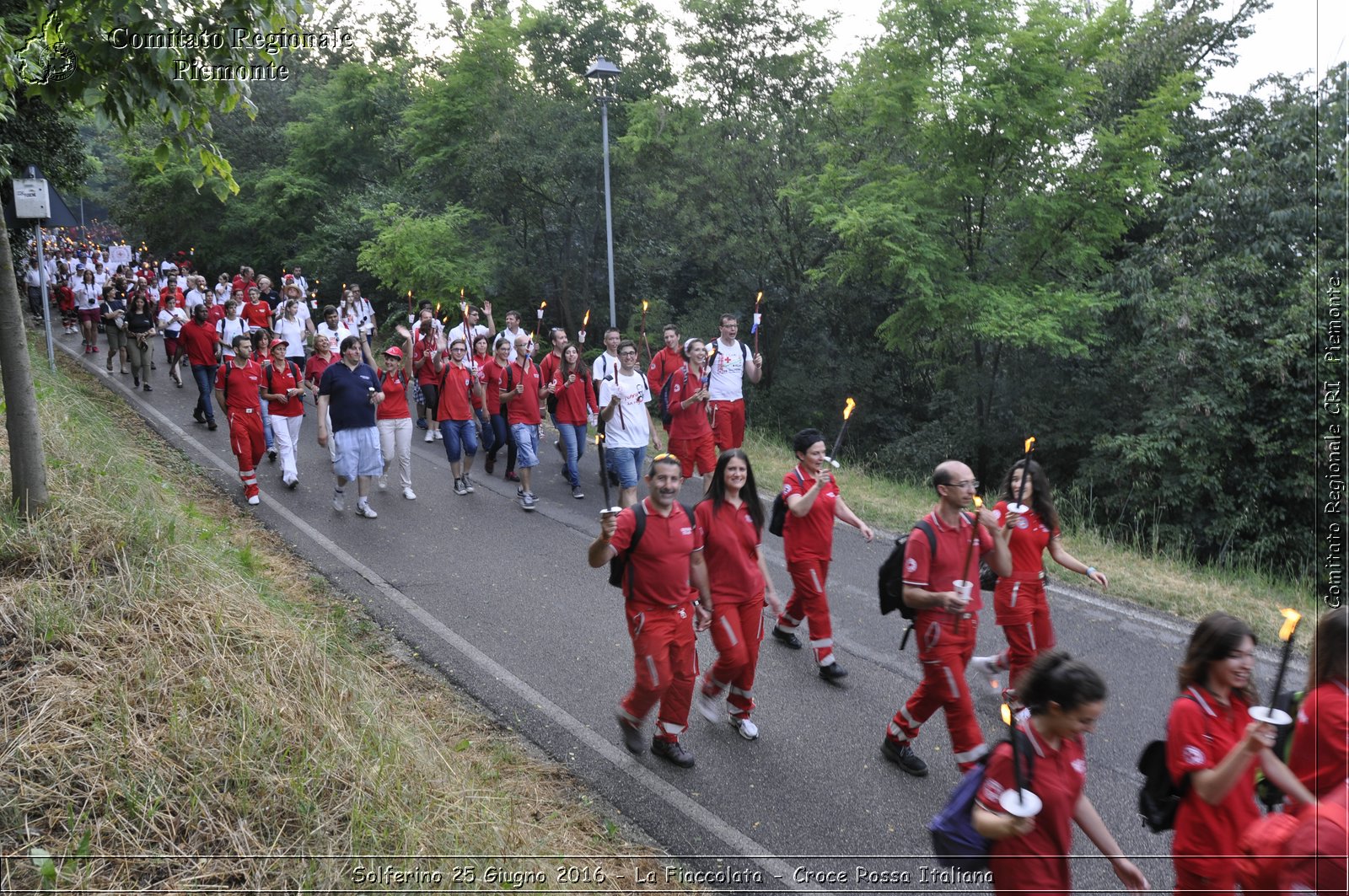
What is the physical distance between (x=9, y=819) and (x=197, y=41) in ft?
13.2

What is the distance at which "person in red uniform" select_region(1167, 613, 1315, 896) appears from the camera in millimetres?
3568

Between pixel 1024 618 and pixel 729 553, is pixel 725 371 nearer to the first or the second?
pixel 729 553

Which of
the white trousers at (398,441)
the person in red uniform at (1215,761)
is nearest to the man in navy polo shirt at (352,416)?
the white trousers at (398,441)

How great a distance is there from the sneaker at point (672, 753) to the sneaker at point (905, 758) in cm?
117

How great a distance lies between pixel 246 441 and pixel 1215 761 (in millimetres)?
9848

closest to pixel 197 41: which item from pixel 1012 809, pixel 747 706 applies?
pixel 747 706

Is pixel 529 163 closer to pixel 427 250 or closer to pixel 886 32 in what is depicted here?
pixel 427 250

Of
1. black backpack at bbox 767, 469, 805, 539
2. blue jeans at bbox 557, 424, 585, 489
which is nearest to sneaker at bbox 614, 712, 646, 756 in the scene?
black backpack at bbox 767, 469, 805, 539

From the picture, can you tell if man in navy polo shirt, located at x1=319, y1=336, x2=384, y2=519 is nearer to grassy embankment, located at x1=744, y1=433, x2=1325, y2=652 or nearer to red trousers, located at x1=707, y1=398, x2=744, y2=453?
red trousers, located at x1=707, y1=398, x2=744, y2=453

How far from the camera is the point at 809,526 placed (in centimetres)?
687

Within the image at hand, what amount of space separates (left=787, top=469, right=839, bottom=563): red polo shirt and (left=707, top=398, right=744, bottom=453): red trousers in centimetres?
470

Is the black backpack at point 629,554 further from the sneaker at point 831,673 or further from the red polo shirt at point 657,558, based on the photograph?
the sneaker at point 831,673

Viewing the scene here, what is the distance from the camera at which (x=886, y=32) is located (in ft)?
58.9

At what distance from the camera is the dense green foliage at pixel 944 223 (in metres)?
14.3
